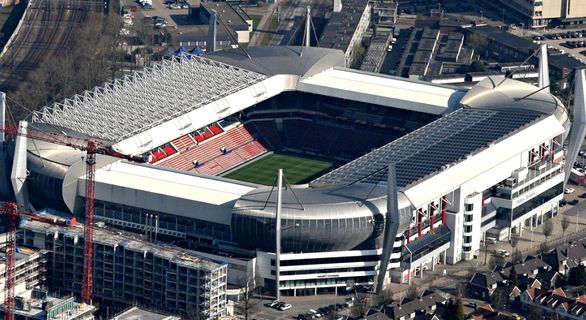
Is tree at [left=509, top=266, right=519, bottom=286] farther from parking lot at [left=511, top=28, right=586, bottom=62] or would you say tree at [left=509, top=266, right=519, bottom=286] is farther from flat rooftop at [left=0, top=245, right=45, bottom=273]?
parking lot at [left=511, top=28, right=586, bottom=62]

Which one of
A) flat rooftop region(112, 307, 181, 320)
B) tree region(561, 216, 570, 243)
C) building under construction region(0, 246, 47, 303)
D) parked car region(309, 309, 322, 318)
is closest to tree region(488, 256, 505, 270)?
tree region(561, 216, 570, 243)

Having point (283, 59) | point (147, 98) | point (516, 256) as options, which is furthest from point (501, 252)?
point (283, 59)

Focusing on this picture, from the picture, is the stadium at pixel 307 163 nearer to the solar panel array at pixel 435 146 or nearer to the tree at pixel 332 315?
the solar panel array at pixel 435 146

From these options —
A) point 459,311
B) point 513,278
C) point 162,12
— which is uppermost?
point 162,12

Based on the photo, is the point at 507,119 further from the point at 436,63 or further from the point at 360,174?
the point at 436,63

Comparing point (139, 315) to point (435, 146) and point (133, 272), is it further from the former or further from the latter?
point (435, 146)

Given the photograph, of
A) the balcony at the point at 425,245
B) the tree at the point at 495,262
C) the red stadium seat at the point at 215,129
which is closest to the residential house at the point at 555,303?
the tree at the point at 495,262
